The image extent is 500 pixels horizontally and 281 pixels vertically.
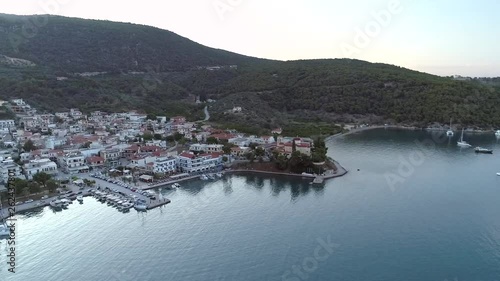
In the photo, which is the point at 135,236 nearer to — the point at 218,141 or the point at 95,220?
the point at 95,220

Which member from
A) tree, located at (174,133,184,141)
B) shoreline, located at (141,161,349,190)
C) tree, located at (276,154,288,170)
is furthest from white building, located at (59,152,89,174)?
tree, located at (276,154,288,170)

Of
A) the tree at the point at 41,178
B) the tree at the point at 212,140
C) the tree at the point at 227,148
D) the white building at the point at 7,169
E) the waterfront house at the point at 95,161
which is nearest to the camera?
the tree at the point at 41,178

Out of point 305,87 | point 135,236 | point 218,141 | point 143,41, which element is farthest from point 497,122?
Result: point 143,41

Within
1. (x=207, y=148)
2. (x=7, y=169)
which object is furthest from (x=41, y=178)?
(x=207, y=148)

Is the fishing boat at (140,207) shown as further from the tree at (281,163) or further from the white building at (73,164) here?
the tree at (281,163)

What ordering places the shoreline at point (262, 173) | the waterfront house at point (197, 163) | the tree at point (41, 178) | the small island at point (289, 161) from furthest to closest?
the waterfront house at point (197, 163) → the small island at point (289, 161) → the shoreline at point (262, 173) → the tree at point (41, 178)

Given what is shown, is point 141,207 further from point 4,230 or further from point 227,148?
point 227,148

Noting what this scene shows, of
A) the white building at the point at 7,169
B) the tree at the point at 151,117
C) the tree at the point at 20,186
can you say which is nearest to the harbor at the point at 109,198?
the tree at the point at 20,186
